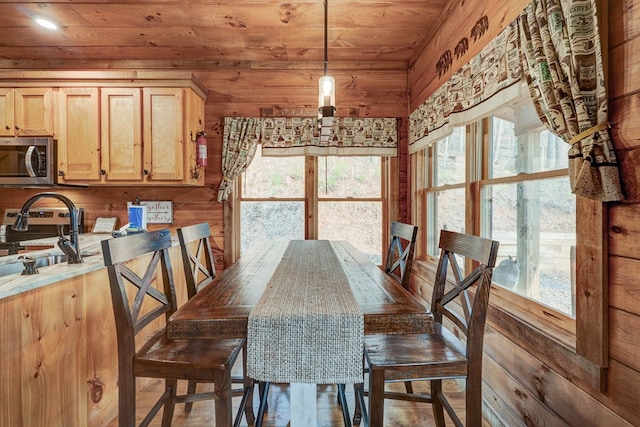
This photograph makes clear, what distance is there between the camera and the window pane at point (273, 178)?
10.8ft

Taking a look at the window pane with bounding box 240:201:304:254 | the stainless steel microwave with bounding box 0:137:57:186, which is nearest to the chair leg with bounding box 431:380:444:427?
the window pane with bounding box 240:201:304:254

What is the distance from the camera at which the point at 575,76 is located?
1.10 m

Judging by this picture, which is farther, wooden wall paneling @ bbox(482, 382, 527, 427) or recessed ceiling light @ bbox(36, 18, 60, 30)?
recessed ceiling light @ bbox(36, 18, 60, 30)

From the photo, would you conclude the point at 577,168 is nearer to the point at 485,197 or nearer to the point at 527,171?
the point at 527,171

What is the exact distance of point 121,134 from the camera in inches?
113

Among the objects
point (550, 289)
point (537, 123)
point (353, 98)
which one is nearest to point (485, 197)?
point (537, 123)

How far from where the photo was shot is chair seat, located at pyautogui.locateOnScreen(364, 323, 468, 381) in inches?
47.9

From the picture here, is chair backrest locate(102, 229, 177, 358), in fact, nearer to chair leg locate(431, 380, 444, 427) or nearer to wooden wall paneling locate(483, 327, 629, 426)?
chair leg locate(431, 380, 444, 427)

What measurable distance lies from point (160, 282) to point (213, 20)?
2011 millimetres

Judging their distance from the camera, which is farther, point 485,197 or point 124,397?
point 485,197

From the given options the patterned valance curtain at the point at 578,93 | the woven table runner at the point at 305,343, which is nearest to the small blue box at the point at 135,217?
the woven table runner at the point at 305,343

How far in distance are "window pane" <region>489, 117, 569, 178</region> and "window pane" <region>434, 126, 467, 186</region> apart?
31 centimetres

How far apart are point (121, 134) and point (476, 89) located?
2.79 metres

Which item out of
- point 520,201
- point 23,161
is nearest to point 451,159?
point 520,201
